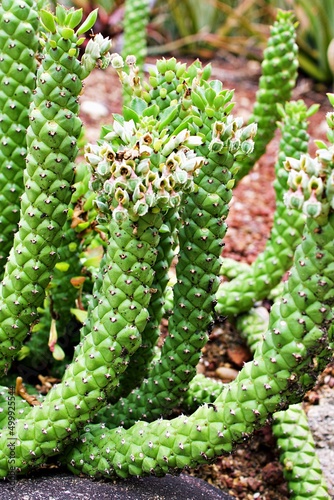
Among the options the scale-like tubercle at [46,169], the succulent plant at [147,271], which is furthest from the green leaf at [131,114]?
the scale-like tubercle at [46,169]

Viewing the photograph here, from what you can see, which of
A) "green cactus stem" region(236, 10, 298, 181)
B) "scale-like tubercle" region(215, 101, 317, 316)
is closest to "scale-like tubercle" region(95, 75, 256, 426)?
"scale-like tubercle" region(215, 101, 317, 316)

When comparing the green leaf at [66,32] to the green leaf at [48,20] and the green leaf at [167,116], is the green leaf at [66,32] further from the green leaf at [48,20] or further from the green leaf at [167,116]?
the green leaf at [167,116]

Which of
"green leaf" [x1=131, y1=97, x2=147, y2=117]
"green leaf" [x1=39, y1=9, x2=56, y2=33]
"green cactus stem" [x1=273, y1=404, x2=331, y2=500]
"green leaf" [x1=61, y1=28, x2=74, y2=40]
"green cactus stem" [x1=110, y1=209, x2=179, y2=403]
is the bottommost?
"green cactus stem" [x1=273, y1=404, x2=331, y2=500]

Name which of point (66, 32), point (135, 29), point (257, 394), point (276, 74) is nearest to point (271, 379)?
point (257, 394)

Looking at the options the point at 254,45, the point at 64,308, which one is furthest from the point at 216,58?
the point at 64,308

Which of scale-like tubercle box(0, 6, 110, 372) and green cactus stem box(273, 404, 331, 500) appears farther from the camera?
green cactus stem box(273, 404, 331, 500)

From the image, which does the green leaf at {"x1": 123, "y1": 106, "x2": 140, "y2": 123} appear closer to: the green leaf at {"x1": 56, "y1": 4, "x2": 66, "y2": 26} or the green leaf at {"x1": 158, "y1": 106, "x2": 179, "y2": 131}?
the green leaf at {"x1": 158, "y1": 106, "x2": 179, "y2": 131}
